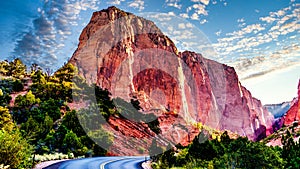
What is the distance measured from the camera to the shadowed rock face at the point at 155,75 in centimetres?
7312

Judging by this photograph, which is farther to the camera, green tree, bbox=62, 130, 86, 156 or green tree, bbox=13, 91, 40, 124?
green tree, bbox=13, 91, 40, 124

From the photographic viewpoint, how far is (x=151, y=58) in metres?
93.8

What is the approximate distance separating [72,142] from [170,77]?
6744 centimetres

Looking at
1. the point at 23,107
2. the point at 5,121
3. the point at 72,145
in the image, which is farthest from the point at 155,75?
the point at 5,121

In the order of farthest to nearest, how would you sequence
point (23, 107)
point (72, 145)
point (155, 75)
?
point (155, 75)
point (23, 107)
point (72, 145)

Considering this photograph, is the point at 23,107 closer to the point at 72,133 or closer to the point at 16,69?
the point at 72,133

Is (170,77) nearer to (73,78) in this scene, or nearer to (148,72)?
(148,72)

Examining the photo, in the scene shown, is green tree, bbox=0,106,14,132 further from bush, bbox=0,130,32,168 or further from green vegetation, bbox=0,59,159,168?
bush, bbox=0,130,32,168

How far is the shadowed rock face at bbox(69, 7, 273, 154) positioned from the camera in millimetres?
73125

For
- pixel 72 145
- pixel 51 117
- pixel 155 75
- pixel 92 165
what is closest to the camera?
pixel 92 165

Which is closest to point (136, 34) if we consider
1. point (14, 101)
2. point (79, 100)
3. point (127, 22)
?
point (127, 22)

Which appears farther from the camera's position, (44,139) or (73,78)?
(73,78)

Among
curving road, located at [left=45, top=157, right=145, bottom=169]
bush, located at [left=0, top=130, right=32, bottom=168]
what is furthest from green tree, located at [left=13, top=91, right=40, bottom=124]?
bush, located at [left=0, top=130, right=32, bottom=168]

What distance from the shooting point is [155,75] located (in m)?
94.1
